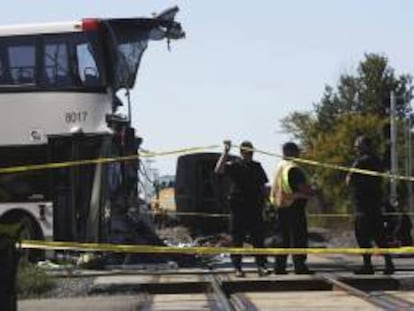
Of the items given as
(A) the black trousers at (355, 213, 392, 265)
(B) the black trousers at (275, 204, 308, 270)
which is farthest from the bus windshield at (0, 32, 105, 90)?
(A) the black trousers at (355, 213, 392, 265)

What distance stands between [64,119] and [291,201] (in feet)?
20.4

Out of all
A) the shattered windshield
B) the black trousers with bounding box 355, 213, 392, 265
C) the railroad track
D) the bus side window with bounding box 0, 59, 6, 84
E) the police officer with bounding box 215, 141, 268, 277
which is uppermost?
the shattered windshield

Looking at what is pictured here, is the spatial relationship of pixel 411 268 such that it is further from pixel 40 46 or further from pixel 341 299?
pixel 40 46

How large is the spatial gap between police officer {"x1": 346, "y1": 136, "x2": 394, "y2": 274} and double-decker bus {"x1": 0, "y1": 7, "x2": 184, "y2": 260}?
233 inches

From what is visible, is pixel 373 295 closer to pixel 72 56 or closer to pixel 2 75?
pixel 72 56

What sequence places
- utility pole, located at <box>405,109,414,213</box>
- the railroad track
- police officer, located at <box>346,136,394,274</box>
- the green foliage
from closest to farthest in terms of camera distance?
the railroad track < police officer, located at <box>346,136,394,274</box> < utility pole, located at <box>405,109,414,213</box> < the green foliage

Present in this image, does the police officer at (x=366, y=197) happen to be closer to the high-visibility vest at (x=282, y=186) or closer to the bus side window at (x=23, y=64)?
the high-visibility vest at (x=282, y=186)

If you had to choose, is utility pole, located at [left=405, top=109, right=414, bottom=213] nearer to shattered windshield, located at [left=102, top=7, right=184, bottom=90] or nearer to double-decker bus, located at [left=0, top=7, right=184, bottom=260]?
shattered windshield, located at [left=102, top=7, right=184, bottom=90]

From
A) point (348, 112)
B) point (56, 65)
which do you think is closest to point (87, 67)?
point (56, 65)

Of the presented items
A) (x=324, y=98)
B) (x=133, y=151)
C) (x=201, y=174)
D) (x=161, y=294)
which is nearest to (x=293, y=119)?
(x=324, y=98)

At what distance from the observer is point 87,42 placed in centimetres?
2103

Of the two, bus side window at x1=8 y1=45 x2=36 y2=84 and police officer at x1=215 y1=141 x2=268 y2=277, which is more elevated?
bus side window at x1=8 y1=45 x2=36 y2=84

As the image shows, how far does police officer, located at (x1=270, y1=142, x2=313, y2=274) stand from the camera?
51.8 ft

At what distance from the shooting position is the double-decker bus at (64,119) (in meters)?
20.5
